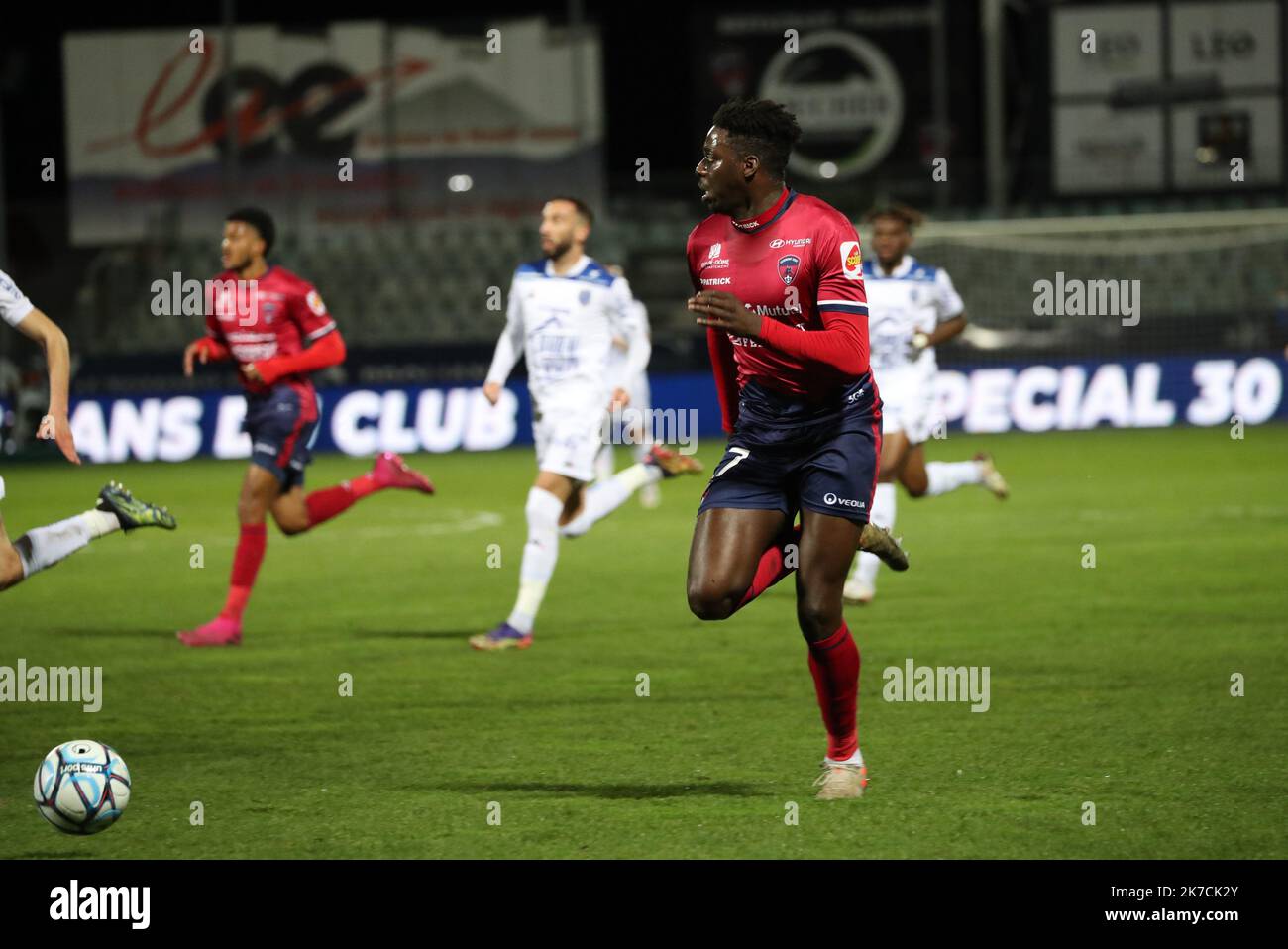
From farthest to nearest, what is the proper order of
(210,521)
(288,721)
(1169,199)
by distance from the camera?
1. (1169,199)
2. (210,521)
3. (288,721)

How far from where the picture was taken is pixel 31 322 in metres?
7.16

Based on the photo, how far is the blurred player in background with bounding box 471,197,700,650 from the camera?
9938mm

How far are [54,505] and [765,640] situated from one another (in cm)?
1019

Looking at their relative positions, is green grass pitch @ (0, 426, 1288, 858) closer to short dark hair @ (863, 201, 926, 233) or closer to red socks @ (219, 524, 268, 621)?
red socks @ (219, 524, 268, 621)

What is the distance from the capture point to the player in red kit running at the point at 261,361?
10.3m

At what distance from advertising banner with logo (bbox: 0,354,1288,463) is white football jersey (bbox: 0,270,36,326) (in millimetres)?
16221

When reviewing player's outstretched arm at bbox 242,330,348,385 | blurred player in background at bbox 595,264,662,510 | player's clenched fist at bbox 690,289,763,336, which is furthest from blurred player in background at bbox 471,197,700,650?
player's clenched fist at bbox 690,289,763,336

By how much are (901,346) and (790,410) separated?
17.8 feet

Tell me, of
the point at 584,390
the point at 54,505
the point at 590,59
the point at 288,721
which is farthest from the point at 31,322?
the point at 590,59

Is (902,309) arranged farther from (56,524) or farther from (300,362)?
(56,524)

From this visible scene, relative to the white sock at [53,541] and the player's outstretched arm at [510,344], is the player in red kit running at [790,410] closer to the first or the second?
the white sock at [53,541]

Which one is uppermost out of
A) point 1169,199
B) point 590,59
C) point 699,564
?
point 590,59

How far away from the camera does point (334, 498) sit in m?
11.3
